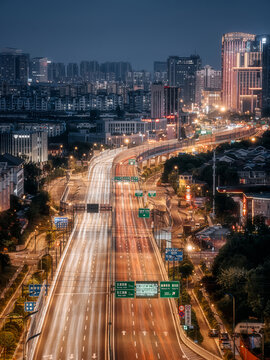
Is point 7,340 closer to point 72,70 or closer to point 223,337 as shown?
point 223,337

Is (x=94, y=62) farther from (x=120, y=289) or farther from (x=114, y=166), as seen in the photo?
(x=120, y=289)

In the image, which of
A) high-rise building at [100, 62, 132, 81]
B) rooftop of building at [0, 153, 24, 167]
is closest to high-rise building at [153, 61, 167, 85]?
high-rise building at [100, 62, 132, 81]

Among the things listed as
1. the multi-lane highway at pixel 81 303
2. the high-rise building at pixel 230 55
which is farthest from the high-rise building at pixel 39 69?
the multi-lane highway at pixel 81 303

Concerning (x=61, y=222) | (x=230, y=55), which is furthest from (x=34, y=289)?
(x=230, y=55)

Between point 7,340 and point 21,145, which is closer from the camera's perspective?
point 7,340

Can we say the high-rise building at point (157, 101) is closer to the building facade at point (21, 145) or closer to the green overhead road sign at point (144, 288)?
the building facade at point (21, 145)

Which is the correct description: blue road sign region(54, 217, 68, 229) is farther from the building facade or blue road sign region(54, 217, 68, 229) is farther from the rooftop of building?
the building facade

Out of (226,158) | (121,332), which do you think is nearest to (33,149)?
(226,158)
